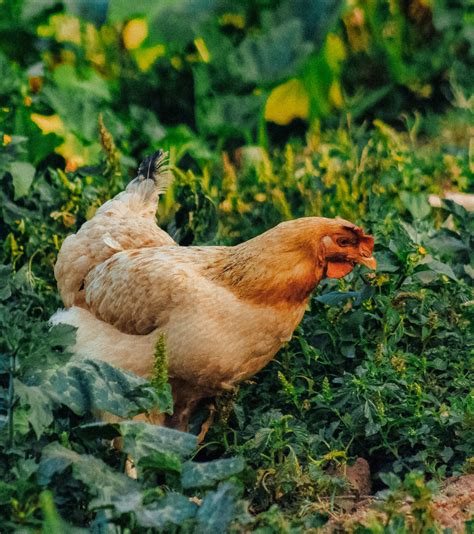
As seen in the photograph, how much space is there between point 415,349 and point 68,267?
146 cm

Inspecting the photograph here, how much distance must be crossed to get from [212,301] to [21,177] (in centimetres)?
186

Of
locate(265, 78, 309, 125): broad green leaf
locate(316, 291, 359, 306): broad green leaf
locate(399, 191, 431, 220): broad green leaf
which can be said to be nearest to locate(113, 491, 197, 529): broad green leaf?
locate(316, 291, 359, 306): broad green leaf

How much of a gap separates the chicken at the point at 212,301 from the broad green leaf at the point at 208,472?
69 centimetres

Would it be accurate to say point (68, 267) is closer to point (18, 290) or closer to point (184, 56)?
point (18, 290)

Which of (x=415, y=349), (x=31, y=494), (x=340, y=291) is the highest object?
(x=31, y=494)

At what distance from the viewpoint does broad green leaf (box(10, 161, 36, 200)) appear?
5.29 meters

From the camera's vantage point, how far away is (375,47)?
814 cm

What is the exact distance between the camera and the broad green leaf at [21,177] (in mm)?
5289

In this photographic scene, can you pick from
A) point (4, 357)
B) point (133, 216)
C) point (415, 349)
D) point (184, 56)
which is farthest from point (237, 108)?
point (4, 357)

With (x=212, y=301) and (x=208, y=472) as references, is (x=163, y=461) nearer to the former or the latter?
(x=208, y=472)

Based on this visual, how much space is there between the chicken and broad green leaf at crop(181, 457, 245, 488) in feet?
2.26

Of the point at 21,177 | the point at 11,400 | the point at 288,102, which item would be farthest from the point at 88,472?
the point at 288,102

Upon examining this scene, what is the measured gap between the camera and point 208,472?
3.10 meters

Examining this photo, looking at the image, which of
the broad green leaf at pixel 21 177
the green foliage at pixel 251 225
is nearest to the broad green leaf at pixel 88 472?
the green foliage at pixel 251 225
